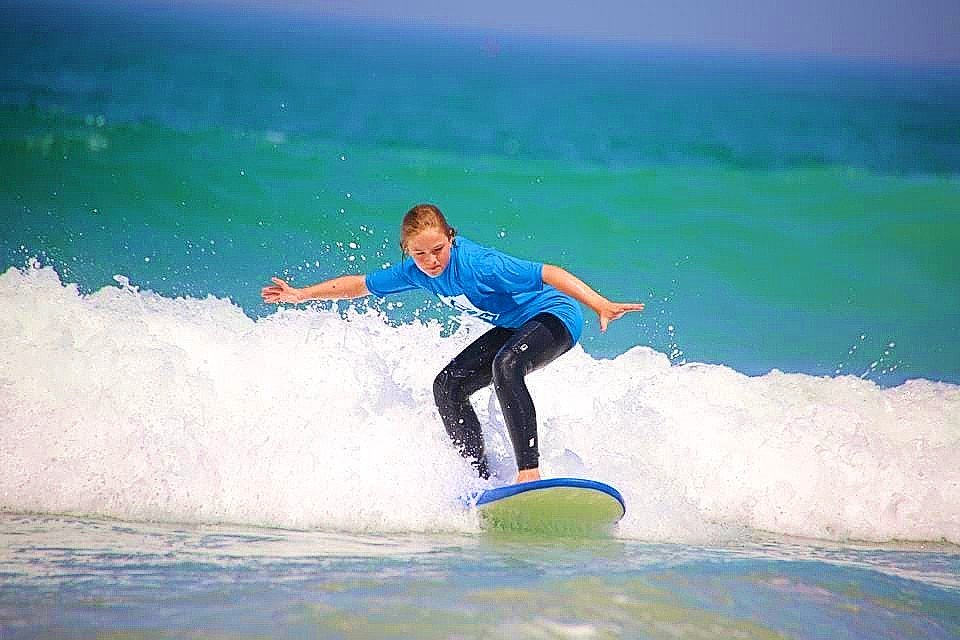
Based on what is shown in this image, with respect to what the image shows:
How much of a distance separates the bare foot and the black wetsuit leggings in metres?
0.01

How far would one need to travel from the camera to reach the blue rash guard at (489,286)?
10.4 ft

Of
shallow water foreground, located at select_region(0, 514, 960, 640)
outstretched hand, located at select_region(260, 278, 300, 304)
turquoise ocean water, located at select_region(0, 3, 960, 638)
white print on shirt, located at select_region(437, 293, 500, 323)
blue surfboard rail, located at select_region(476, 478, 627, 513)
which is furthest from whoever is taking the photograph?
outstretched hand, located at select_region(260, 278, 300, 304)

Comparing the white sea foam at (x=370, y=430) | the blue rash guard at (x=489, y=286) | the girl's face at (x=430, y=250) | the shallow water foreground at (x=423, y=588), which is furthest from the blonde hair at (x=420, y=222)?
the shallow water foreground at (x=423, y=588)

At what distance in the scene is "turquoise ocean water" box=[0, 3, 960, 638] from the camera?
102 inches

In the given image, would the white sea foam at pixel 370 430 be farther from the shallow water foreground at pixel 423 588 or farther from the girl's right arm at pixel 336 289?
the girl's right arm at pixel 336 289

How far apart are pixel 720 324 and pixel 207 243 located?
3.67m

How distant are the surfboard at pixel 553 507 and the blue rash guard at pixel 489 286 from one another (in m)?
0.53

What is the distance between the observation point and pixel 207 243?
7.23 metres

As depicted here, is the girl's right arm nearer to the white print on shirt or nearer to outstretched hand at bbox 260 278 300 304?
outstretched hand at bbox 260 278 300 304

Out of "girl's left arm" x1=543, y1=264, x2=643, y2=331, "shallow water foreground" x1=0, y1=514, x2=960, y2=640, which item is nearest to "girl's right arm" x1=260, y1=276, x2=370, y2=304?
"girl's left arm" x1=543, y1=264, x2=643, y2=331

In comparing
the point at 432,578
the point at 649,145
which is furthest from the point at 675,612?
the point at 649,145

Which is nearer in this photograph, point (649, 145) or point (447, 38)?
point (447, 38)

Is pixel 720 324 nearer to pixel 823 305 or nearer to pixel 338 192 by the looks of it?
pixel 823 305

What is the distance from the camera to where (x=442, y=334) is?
6.08 metres
